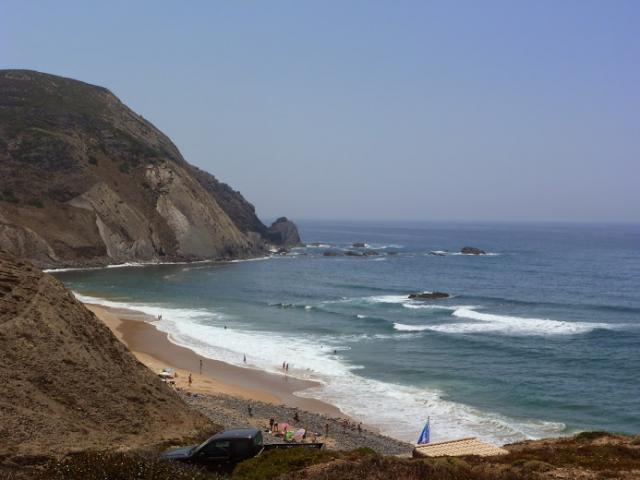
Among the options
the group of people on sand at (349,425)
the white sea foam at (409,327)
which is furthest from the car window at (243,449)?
the white sea foam at (409,327)

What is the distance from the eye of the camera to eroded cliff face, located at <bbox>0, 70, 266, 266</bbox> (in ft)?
308

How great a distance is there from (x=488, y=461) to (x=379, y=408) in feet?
58.3

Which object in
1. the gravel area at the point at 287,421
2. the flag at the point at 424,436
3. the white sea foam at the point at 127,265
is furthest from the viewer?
the white sea foam at the point at 127,265

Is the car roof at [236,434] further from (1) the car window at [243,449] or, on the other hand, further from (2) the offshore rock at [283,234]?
(2) the offshore rock at [283,234]

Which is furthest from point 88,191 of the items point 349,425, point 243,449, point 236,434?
point 243,449

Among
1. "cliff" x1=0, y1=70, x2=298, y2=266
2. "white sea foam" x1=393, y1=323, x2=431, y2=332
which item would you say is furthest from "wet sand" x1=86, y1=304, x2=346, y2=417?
"cliff" x1=0, y1=70, x2=298, y2=266

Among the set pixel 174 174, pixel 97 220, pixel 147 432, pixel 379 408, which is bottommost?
pixel 379 408

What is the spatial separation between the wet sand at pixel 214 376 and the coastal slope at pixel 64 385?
12756mm

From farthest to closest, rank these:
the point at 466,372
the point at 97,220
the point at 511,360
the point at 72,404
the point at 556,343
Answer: the point at 97,220
the point at 556,343
the point at 511,360
the point at 466,372
the point at 72,404

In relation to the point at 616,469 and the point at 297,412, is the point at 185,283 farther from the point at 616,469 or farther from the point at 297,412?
the point at 616,469

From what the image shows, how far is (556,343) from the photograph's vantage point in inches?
1845

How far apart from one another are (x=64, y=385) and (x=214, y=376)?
2100cm

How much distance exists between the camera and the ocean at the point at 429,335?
32.2 meters

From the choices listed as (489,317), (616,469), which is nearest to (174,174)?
(489,317)
